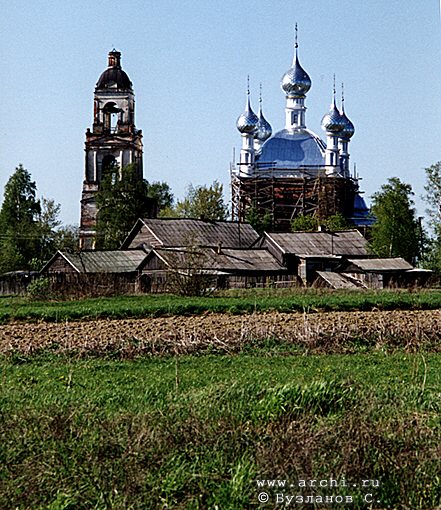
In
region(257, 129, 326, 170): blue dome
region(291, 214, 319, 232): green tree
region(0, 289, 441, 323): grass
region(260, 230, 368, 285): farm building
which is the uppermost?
region(257, 129, 326, 170): blue dome

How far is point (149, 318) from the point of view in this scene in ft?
87.7

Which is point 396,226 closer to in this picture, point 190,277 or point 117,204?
point 117,204

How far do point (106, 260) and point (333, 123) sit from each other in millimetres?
27550

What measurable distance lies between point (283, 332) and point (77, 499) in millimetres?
11269

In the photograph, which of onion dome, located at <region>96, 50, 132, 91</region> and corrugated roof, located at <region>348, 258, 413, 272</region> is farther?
onion dome, located at <region>96, 50, 132, 91</region>

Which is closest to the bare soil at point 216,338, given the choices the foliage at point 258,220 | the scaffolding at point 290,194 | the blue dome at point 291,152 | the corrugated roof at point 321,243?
the corrugated roof at point 321,243

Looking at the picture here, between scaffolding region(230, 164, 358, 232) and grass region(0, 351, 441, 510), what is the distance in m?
55.9

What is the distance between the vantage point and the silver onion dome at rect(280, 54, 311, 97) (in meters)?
74.6

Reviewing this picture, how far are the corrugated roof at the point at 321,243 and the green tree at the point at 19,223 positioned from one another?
48.9 feet

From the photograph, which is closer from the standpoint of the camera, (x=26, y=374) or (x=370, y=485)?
(x=370, y=485)

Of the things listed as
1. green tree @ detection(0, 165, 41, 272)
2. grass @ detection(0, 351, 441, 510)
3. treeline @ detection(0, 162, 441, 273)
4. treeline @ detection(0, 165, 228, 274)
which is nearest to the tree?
treeline @ detection(0, 162, 441, 273)

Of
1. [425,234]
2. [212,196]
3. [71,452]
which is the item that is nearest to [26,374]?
[71,452]

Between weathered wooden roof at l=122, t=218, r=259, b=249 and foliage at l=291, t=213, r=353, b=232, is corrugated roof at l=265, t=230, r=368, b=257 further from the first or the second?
foliage at l=291, t=213, r=353, b=232

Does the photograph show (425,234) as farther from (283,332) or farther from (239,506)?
(239,506)
